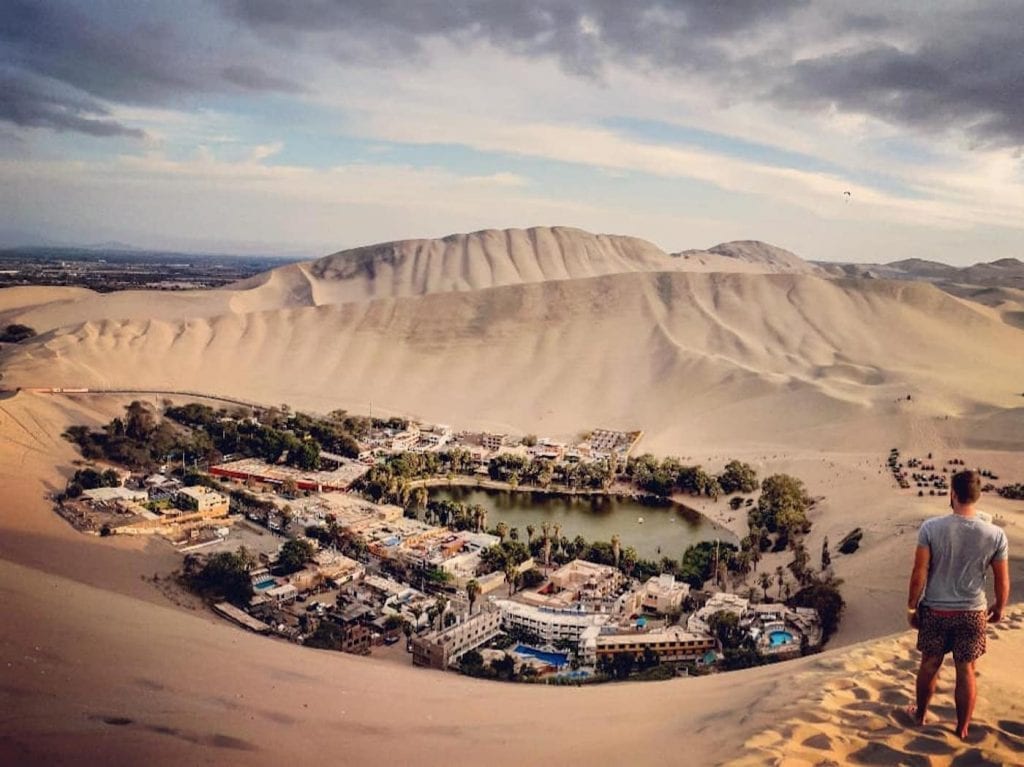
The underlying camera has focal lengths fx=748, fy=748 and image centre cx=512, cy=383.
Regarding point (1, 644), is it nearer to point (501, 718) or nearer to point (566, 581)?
point (501, 718)

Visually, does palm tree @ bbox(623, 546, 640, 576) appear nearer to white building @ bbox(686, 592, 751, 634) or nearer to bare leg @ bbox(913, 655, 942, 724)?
white building @ bbox(686, 592, 751, 634)

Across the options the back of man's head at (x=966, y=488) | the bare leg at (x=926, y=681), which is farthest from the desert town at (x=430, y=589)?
the back of man's head at (x=966, y=488)

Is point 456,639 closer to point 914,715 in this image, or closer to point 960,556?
point 914,715

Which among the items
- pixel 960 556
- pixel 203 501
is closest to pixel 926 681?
pixel 960 556

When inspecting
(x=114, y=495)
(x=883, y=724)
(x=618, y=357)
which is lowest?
(x=114, y=495)

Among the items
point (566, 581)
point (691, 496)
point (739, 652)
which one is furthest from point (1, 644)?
point (691, 496)

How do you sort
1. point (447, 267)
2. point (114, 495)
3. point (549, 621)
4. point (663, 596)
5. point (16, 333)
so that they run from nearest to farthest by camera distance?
1. point (549, 621)
2. point (663, 596)
3. point (114, 495)
4. point (16, 333)
5. point (447, 267)

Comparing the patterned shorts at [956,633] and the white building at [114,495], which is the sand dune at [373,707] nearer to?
the patterned shorts at [956,633]
